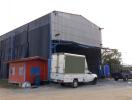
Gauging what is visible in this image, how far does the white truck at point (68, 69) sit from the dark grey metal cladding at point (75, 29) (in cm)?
557

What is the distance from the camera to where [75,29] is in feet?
105

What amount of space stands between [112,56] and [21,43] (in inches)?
1128

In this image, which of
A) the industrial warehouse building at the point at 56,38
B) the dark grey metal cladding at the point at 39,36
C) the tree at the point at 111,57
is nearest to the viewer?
the industrial warehouse building at the point at 56,38

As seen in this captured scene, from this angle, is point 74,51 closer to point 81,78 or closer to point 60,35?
point 60,35

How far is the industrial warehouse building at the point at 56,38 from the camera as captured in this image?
28656mm

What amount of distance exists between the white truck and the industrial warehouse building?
3402 mm

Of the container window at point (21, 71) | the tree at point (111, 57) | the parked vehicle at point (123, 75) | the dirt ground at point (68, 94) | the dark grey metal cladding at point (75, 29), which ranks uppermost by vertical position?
the dark grey metal cladding at point (75, 29)

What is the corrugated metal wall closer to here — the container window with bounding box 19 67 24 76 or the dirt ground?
the container window with bounding box 19 67 24 76

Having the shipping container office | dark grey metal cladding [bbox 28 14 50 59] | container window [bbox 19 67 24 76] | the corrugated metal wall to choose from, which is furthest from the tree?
container window [bbox 19 67 24 76]

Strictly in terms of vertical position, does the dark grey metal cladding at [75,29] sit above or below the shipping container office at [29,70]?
above

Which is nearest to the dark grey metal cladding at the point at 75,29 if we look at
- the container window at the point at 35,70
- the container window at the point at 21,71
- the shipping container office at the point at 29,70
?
the shipping container office at the point at 29,70

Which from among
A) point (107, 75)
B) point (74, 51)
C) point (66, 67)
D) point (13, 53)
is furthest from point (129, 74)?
point (13, 53)

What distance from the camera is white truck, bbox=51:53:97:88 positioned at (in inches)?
878

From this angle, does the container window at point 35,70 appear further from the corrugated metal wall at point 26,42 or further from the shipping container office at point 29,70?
the corrugated metal wall at point 26,42
